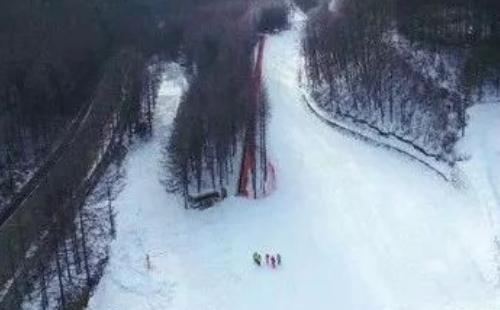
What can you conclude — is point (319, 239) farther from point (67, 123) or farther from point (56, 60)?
point (56, 60)

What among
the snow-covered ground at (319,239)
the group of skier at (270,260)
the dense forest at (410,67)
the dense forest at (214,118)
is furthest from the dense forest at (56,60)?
the group of skier at (270,260)

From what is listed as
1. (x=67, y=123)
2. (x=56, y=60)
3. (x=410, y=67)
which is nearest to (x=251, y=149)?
(x=410, y=67)

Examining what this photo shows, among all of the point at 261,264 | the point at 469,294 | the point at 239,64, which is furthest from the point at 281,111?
the point at 469,294

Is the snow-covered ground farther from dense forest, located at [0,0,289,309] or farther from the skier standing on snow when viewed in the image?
dense forest, located at [0,0,289,309]

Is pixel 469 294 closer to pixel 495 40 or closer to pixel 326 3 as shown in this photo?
pixel 495 40

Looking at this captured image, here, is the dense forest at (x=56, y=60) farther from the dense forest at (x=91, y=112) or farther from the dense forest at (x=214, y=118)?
the dense forest at (x=214, y=118)

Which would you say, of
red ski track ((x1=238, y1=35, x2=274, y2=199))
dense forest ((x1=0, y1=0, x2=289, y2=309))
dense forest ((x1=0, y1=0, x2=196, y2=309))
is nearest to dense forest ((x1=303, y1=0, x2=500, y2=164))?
red ski track ((x1=238, y1=35, x2=274, y2=199))
